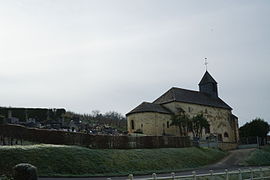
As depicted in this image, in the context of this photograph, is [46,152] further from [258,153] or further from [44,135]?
[258,153]

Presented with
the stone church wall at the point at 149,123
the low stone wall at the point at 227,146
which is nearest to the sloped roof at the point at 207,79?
the low stone wall at the point at 227,146

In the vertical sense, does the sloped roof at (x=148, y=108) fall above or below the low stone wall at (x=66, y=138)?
above

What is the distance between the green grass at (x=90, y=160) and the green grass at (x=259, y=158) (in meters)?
7.10

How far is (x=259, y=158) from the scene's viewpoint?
152 feet

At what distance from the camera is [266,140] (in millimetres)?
63188

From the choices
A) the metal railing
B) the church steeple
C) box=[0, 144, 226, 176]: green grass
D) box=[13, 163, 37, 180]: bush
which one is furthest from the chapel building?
box=[13, 163, 37, 180]: bush

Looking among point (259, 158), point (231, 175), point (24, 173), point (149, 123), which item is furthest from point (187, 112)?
point (24, 173)

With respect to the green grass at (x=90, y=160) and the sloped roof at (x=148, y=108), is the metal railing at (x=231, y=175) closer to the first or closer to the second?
the green grass at (x=90, y=160)

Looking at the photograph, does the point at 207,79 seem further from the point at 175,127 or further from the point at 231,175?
the point at 231,175

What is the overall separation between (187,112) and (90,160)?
114ft

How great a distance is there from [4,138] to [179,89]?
39.7 m

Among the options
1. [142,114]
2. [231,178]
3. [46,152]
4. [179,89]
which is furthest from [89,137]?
[179,89]

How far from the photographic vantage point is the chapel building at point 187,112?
57.4m

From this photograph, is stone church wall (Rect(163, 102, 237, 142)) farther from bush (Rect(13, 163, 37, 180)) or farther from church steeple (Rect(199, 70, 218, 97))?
bush (Rect(13, 163, 37, 180))
